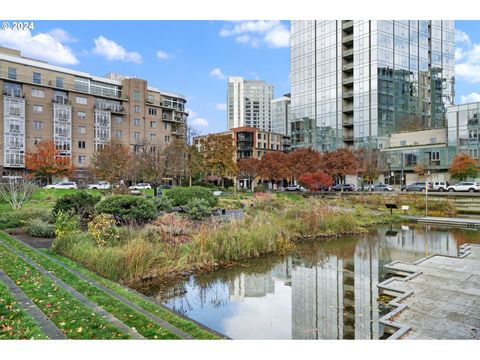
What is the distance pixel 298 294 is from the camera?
310 inches

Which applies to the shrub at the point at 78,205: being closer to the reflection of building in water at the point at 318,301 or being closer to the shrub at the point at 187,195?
the shrub at the point at 187,195

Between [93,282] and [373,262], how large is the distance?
25.4 ft

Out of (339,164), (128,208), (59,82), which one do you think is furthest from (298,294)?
(59,82)

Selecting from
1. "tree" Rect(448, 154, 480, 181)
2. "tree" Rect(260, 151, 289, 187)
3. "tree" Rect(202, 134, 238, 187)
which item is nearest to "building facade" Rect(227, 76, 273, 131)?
"tree" Rect(260, 151, 289, 187)

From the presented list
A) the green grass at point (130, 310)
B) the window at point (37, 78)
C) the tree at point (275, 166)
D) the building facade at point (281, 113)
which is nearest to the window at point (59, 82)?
the window at point (37, 78)

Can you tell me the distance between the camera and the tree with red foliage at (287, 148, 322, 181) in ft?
140

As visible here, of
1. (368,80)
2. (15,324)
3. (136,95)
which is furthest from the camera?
(136,95)

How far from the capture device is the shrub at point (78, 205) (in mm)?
14938

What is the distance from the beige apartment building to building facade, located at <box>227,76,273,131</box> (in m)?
83.4

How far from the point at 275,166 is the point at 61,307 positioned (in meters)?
45.2

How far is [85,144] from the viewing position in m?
56.4

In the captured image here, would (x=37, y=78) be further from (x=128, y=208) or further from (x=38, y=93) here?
(x=128, y=208)

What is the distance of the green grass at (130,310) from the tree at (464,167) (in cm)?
4538
